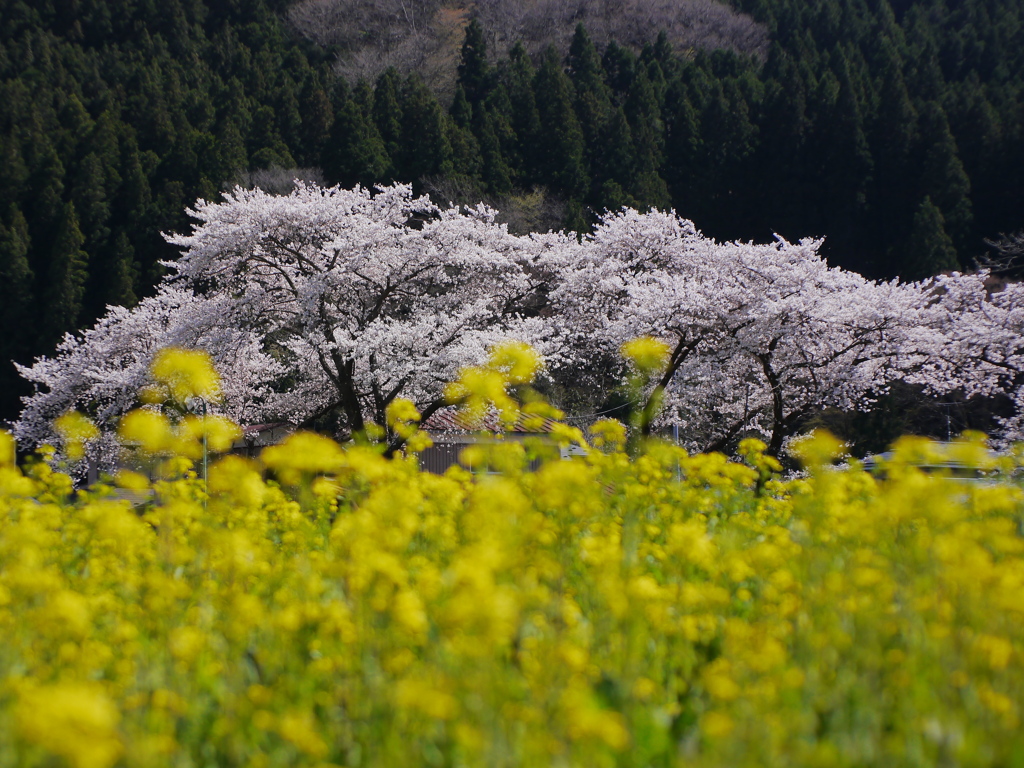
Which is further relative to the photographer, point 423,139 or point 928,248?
point 423,139

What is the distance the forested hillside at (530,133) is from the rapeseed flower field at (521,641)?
2285 cm

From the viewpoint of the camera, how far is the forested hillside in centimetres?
2770

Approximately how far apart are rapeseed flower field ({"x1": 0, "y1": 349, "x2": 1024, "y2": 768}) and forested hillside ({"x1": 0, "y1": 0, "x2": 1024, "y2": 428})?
22846mm

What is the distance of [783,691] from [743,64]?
3986 cm

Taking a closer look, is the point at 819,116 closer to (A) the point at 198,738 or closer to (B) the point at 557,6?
(B) the point at 557,6

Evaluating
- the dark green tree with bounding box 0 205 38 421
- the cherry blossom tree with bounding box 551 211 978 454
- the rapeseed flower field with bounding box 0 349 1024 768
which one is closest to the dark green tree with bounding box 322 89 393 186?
the dark green tree with bounding box 0 205 38 421

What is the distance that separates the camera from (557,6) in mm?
38375

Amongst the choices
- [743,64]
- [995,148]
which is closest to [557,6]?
[743,64]

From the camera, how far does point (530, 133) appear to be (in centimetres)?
3158

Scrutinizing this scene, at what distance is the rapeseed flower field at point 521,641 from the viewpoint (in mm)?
1829

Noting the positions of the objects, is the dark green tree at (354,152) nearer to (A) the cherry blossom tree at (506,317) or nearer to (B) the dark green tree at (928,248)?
(A) the cherry blossom tree at (506,317)

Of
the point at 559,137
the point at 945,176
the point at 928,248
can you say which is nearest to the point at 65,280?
the point at 559,137

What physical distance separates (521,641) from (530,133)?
1209 inches

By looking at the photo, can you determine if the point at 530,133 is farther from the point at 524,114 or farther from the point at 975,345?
the point at 975,345
